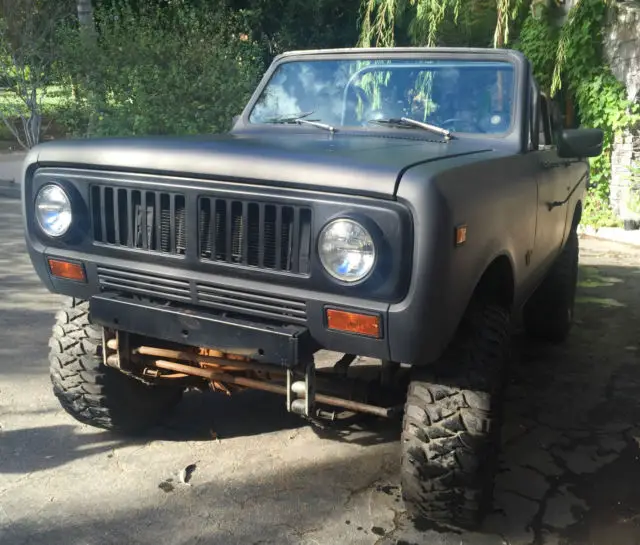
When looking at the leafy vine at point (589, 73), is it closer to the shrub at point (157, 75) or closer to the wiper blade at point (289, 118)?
the shrub at point (157, 75)

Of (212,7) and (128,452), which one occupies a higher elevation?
(212,7)

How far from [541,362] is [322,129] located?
2.21m

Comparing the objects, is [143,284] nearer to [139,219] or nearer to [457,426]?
[139,219]

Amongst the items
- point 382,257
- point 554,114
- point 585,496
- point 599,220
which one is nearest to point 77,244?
point 382,257

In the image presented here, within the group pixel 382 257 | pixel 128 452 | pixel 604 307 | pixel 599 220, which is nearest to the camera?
pixel 382 257

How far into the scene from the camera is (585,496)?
9.86 ft

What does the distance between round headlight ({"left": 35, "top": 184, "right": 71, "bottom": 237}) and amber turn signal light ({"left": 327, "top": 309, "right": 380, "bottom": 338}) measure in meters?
1.14

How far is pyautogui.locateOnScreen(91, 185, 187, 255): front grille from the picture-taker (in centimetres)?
261

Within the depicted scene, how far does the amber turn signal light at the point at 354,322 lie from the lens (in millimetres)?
2301

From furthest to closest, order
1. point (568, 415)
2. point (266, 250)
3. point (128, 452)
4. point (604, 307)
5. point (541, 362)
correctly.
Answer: point (604, 307), point (541, 362), point (568, 415), point (128, 452), point (266, 250)

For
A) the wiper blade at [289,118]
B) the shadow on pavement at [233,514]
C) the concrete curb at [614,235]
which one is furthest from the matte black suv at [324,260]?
the concrete curb at [614,235]

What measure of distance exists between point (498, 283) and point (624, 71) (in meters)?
7.84

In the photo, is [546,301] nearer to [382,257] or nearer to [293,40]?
[382,257]

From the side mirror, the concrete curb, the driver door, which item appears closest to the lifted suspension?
the driver door
